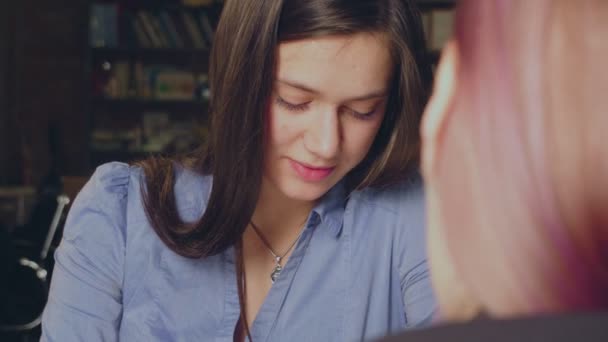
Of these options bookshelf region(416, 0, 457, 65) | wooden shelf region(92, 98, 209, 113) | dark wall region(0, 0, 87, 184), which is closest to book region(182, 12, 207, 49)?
wooden shelf region(92, 98, 209, 113)

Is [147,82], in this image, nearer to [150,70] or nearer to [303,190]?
[150,70]

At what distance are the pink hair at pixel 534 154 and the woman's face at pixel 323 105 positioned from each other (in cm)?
82

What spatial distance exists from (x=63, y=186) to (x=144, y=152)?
201cm

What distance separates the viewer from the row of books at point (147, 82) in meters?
6.45

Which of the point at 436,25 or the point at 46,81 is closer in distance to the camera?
the point at 436,25

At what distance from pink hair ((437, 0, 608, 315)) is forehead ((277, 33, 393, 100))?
0.81 m

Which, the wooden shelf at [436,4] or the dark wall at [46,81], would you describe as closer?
the wooden shelf at [436,4]

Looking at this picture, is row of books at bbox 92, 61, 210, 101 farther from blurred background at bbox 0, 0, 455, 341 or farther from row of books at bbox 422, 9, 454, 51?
row of books at bbox 422, 9, 454, 51

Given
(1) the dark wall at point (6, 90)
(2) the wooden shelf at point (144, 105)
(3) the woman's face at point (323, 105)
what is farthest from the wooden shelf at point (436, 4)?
(3) the woman's face at point (323, 105)

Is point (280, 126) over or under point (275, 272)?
over

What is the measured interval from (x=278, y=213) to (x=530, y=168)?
49.5 inches

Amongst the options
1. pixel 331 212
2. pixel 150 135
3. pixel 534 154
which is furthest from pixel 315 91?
pixel 150 135

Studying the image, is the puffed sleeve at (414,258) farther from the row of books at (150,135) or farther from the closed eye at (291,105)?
the row of books at (150,135)

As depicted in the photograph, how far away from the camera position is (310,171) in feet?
4.83
